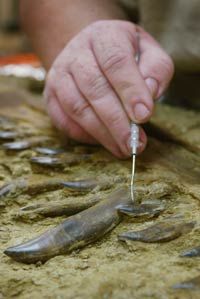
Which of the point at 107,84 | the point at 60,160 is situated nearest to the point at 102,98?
the point at 107,84

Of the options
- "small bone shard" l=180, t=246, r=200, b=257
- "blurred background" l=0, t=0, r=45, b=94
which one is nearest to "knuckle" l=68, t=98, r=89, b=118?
"small bone shard" l=180, t=246, r=200, b=257

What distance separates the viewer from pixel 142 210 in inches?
28.0

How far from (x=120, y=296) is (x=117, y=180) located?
300 mm

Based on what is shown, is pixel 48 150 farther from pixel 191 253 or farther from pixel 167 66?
pixel 191 253

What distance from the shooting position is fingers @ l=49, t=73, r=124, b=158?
0.93 metres

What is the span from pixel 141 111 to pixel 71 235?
0.95 ft

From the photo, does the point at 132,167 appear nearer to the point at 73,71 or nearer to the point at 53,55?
the point at 73,71

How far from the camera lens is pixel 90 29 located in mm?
1004

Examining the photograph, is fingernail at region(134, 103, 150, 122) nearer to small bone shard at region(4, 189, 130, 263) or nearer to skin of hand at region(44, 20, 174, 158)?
skin of hand at region(44, 20, 174, 158)

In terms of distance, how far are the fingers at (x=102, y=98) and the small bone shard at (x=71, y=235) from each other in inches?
7.6

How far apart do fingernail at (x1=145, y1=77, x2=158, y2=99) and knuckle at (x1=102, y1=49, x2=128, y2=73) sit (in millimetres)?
63

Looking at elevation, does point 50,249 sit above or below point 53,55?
below

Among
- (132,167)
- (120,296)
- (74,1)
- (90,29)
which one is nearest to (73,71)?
(90,29)

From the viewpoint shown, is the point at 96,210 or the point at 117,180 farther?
the point at 117,180
